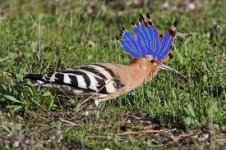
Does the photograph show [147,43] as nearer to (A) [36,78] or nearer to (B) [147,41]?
(B) [147,41]

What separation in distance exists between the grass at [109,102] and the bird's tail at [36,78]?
0.06m

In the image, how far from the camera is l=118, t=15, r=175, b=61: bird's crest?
509cm

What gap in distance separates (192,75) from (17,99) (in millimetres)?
1718

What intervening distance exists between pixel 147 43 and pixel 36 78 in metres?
0.79

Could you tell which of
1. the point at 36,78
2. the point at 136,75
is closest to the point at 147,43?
the point at 136,75

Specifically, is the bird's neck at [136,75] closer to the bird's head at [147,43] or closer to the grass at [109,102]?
the bird's head at [147,43]

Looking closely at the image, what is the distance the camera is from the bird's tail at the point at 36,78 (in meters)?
4.95

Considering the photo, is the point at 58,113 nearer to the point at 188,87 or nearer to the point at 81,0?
the point at 188,87

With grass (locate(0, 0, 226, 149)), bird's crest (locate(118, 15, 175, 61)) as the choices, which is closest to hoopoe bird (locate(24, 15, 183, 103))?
bird's crest (locate(118, 15, 175, 61))

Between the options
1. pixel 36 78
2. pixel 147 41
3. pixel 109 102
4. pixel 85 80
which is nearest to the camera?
pixel 85 80

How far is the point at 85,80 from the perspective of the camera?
4.84 metres

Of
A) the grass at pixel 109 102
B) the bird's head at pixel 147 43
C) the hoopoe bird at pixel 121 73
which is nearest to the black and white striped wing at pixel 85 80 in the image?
the hoopoe bird at pixel 121 73

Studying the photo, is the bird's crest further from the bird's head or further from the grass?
the grass

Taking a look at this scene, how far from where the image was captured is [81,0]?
9.15m
